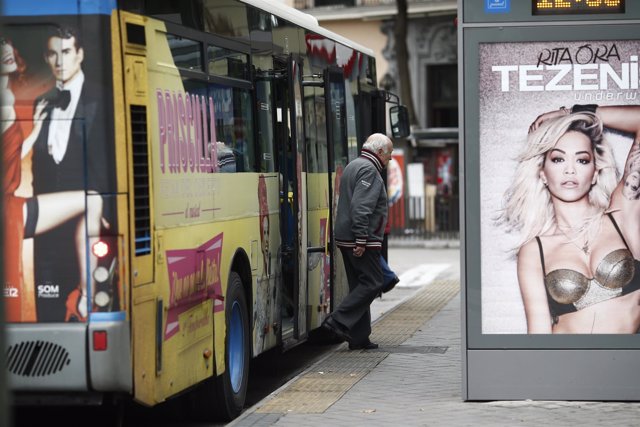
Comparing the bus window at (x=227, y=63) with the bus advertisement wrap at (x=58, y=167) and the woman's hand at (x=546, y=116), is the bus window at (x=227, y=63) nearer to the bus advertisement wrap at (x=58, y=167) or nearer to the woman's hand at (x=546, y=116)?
the bus advertisement wrap at (x=58, y=167)

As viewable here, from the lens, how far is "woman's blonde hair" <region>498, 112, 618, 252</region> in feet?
28.0

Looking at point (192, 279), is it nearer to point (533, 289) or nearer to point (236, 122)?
point (236, 122)

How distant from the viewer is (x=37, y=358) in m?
7.05

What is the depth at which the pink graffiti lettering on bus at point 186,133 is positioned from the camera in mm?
7668

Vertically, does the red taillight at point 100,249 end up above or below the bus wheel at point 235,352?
above

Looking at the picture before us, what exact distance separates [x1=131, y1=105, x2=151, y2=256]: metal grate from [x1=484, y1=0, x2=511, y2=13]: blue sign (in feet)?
8.07

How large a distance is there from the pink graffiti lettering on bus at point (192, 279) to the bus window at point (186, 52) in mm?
1096

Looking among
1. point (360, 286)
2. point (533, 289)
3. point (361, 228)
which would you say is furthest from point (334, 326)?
point (533, 289)

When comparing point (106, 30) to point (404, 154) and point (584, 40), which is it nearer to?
point (584, 40)

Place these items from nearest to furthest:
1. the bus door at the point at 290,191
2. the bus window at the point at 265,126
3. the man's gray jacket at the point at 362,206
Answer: the bus window at the point at 265,126, the bus door at the point at 290,191, the man's gray jacket at the point at 362,206

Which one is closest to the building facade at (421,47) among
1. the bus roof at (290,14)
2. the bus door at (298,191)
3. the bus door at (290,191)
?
the bus roof at (290,14)

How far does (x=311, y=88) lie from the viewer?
12.1 meters

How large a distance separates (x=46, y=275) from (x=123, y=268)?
41 centimetres

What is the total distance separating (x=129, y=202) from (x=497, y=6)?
2869mm
